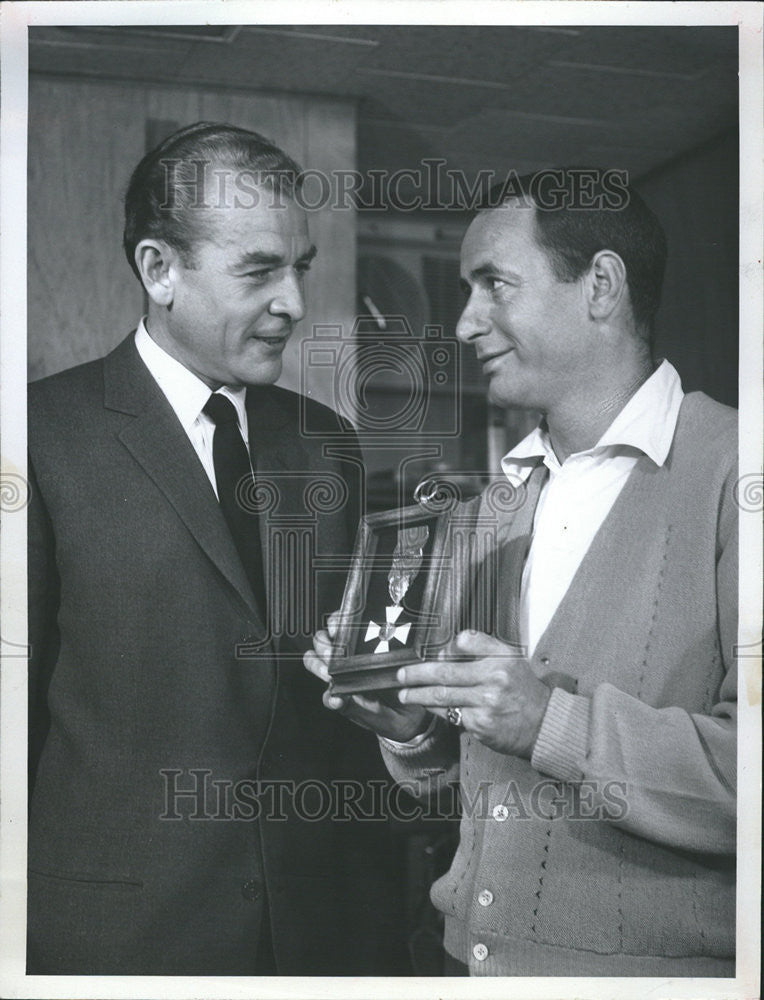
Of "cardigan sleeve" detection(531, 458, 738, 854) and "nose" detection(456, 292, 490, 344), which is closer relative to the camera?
"cardigan sleeve" detection(531, 458, 738, 854)

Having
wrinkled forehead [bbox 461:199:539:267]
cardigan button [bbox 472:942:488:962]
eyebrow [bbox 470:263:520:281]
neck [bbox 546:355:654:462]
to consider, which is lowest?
cardigan button [bbox 472:942:488:962]

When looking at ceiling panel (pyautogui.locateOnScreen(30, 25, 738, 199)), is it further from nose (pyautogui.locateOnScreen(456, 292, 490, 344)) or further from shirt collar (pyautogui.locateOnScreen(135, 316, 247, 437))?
shirt collar (pyautogui.locateOnScreen(135, 316, 247, 437))

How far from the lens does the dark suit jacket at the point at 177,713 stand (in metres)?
2.26

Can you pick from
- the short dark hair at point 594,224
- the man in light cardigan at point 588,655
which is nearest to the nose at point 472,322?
the man in light cardigan at point 588,655

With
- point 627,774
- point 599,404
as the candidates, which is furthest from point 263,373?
point 627,774

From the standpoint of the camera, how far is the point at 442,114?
92.6 inches

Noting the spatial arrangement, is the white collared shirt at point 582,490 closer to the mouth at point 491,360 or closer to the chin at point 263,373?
the mouth at point 491,360

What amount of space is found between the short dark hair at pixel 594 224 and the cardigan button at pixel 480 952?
4.28 ft

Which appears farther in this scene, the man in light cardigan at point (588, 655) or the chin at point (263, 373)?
the chin at point (263, 373)

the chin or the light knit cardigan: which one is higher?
the chin

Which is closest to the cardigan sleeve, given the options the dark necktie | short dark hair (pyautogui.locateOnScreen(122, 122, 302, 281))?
the dark necktie

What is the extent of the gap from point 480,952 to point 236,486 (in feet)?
3.56

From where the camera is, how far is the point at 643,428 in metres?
2.25

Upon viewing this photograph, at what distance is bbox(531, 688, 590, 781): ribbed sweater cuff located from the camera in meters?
2.13
